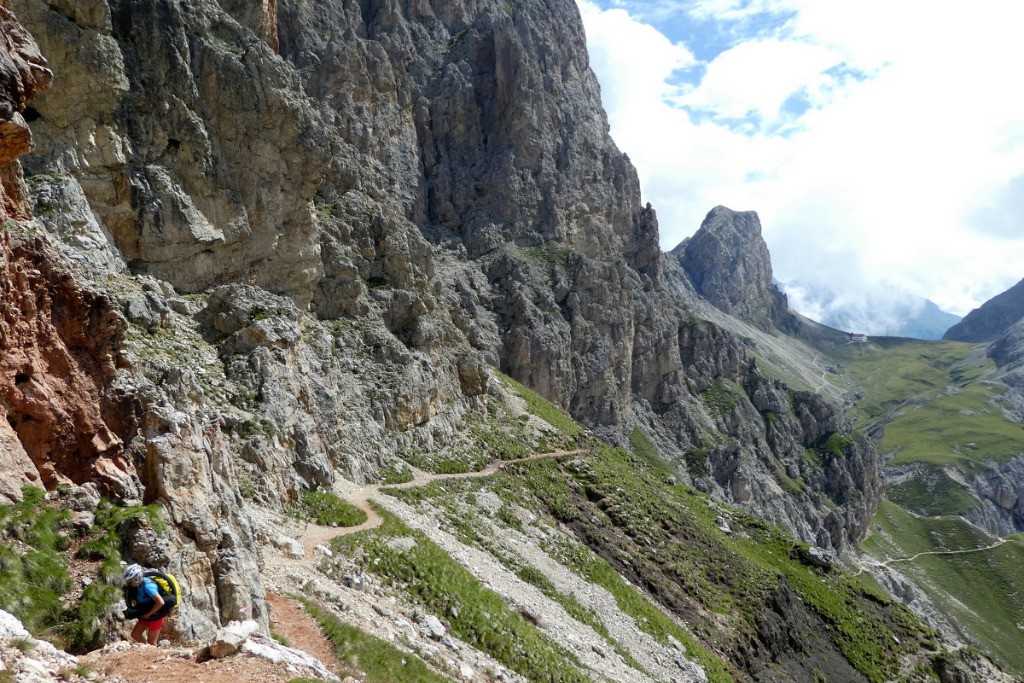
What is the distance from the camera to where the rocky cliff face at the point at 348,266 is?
31.5m

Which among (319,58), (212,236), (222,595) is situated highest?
(319,58)

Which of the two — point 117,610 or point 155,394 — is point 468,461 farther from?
Result: point 117,610

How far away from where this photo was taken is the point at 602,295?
131750 mm

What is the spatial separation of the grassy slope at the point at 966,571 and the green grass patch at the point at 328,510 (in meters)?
138

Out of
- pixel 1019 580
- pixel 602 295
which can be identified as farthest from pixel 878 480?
pixel 602 295

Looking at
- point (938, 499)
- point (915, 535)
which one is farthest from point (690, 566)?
point (938, 499)

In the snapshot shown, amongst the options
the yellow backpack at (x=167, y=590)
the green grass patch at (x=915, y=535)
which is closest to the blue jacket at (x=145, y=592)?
the yellow backpack at (x=167, y=590)

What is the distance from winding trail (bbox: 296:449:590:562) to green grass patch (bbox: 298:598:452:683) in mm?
7302

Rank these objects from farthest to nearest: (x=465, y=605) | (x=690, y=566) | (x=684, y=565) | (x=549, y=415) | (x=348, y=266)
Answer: (x=549, y=415)
(x=348, y=266)
(x=690, y=566)
(x=684, y=565)
(x=465, y=605)

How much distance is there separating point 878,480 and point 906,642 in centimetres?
11555

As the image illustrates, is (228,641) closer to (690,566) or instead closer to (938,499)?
(690,566)

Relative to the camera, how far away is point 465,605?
96.4 feet

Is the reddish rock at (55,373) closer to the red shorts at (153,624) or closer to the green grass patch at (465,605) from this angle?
the red shorts at (153,624)

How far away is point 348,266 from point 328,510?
31.9 meters
